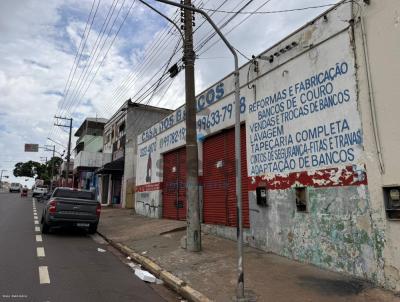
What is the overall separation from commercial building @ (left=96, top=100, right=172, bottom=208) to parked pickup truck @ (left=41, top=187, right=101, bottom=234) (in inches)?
523

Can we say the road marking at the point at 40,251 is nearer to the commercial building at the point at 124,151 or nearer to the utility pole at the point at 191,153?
the utility pole at the point at 191,153

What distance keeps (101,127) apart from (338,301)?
49576mm

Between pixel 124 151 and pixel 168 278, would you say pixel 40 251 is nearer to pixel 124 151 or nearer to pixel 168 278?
Result: pixel 168 278

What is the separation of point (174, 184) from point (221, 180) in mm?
4811

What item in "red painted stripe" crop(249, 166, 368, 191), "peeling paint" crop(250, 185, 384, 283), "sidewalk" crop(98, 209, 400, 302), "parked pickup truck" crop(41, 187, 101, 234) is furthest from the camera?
"parked pickup truck" crop(41, 187, 101, 234)

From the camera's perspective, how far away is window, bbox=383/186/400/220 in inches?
259

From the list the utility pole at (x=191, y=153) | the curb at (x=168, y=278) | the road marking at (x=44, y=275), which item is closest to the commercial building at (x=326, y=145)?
the utility pole at (x=191, y=153)

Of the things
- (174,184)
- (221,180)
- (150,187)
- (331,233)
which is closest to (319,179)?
(331,233)

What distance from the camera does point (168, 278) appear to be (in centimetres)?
798

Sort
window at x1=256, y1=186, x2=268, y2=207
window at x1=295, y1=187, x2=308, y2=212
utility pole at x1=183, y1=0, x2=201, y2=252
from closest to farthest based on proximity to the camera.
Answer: window at x1=295, y1=187, x2=308, y2=212 → window at x1=256, y1=186, x2=268, y2=207 → utility pole at x1=183, y1=0, x2=201, y2=252

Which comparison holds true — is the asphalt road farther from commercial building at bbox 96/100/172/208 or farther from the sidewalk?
commercial building at bbox 96/100/172/208

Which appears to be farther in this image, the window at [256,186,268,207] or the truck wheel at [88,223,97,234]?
the truck wheel at [88,223,97,234]

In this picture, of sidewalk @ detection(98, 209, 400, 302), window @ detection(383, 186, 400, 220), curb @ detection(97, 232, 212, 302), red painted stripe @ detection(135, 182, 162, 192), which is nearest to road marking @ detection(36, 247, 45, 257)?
curb @ detection(97, 232, 212, 302)

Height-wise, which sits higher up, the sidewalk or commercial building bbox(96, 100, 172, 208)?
commercial building bbox(96, 100, 172, 208)
